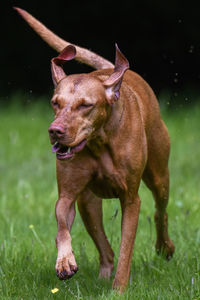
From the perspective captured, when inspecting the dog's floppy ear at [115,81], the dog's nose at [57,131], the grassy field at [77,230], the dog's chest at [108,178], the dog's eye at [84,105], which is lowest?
the grassy field at [77,230]

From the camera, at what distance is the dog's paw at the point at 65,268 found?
4582mm

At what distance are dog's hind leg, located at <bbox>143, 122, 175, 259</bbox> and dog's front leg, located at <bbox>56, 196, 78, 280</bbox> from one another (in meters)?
1.07

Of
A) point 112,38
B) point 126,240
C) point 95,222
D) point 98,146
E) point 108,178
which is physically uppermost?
point 98,146

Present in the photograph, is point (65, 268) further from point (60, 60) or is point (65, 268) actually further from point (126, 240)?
point (60, 60)

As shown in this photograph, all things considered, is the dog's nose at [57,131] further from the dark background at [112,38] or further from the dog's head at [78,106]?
the dark background at [112,38]

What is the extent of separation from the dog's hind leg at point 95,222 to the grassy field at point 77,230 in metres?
0.09

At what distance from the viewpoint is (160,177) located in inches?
239

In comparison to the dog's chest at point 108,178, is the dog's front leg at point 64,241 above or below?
below

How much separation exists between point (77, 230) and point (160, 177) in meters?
1.22

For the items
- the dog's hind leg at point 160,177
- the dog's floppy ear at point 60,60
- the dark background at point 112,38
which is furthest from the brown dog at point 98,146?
the dark background at point 112,38

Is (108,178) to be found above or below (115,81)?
below

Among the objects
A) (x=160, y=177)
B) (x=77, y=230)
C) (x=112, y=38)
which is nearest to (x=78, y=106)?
(x=160, y=177)

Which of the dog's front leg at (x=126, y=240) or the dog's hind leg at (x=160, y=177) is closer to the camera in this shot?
the dog's front leg at (x=126, y=240)

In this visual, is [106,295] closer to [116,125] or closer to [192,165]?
[116,125]
